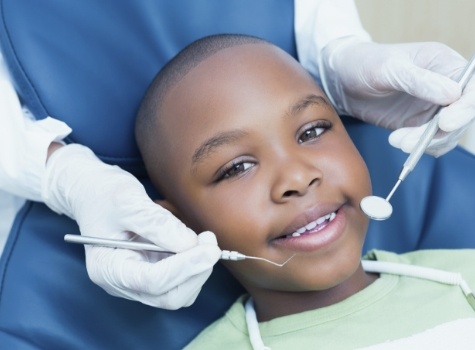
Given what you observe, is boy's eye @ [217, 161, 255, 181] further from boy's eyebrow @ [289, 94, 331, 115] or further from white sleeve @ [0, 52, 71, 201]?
white sleeve @ [0, 52, 71, 201]

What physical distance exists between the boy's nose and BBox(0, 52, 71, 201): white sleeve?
1.36 ft

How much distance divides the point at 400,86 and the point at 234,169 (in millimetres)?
350

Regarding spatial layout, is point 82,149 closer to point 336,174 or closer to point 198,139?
point 198,139

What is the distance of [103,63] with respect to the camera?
126cm

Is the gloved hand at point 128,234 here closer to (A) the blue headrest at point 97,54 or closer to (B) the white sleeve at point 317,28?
(A) the blue headrest at point 97,54

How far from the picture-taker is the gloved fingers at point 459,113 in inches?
43.6

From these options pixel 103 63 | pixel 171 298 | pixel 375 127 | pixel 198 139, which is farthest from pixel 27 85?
pixel 375 127

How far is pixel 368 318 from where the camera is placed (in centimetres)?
A: 112

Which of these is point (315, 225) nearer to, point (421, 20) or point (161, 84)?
point (161, 84)

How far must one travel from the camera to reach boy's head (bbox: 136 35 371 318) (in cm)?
106

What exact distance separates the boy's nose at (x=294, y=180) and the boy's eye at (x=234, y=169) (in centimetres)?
6

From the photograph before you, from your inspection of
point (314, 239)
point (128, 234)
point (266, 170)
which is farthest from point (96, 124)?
point (314, 239)

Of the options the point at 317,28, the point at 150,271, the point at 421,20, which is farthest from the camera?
the point at 421,20

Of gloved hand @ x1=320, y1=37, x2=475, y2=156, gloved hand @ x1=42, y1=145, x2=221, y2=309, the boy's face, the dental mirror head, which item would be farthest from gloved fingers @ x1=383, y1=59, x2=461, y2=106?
gloved hand @ x1=42, y1=145, x2=221, y2=309
